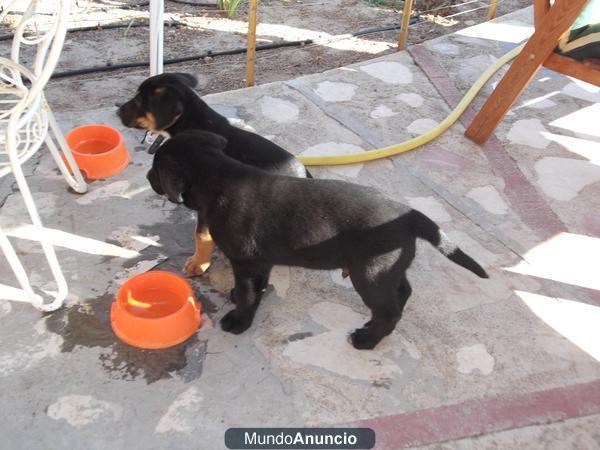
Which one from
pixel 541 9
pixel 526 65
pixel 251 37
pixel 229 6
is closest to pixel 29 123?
pixel 251 37

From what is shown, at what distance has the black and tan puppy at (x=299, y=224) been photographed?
90.2 inches

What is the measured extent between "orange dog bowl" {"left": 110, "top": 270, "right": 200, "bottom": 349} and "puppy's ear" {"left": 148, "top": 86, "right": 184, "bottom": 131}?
91cm

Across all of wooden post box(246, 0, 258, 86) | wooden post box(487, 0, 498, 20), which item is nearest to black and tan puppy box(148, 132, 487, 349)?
wooden post box(246, 0, 258, 86)

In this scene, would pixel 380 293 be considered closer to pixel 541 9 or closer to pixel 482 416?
pixel 482 416

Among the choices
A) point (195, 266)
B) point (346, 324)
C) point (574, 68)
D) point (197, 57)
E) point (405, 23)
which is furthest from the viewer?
point (197, 57)

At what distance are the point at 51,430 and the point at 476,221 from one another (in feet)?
8.07

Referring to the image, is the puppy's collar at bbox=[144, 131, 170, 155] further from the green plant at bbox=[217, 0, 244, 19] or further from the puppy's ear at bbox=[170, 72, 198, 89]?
the green plant at bbox=[217, 0, 244, 19]

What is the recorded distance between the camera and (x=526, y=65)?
3.75m

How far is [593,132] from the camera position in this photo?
14.0 ft

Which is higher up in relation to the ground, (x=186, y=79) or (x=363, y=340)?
(x=186, y=79)

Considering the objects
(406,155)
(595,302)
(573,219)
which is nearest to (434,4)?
(406,155)

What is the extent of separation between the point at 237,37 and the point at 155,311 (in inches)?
157

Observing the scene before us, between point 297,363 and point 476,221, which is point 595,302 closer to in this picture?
point 476,221

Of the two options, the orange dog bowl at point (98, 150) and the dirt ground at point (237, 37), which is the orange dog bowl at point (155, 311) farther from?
the dirt ground at point (237, 37)
